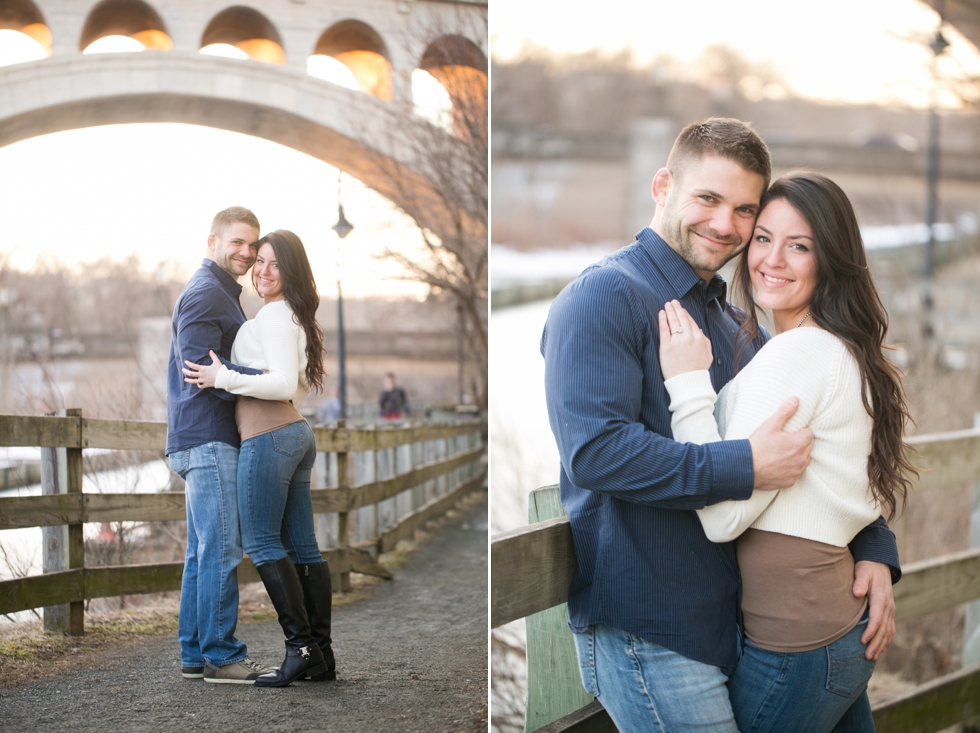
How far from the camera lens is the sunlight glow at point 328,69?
200cm

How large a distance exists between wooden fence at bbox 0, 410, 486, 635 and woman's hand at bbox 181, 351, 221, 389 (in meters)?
0.12

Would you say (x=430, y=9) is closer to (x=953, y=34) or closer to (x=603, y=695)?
(x=603, y=695)

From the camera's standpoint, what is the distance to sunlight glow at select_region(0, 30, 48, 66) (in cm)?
170

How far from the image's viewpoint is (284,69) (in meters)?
1.99

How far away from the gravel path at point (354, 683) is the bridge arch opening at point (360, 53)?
1.10m

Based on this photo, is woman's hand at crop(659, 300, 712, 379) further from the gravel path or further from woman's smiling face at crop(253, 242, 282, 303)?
the gravel path

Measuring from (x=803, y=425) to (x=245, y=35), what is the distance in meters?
1.36

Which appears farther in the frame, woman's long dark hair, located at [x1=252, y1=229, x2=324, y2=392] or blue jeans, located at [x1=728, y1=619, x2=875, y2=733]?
woman's long dark hair, located at [x1=252, y1=229, x2=324, y2=392]

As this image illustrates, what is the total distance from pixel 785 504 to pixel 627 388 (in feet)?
1.04

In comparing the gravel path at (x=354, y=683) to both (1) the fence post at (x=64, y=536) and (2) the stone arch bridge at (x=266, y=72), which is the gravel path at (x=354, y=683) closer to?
(1) the fence post at (x=64, y=536)

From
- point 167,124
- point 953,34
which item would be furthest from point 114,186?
point 953,34

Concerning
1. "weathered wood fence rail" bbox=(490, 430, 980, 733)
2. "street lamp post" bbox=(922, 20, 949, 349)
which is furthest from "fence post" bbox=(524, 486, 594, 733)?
"street lamp post" bbox=(922, 20, 949, 349)

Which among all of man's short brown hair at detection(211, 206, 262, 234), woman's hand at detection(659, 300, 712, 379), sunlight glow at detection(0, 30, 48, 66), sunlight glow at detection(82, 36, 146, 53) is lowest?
woman's hand at detection(659, 300, 712, 379)

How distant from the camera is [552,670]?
1.77 metres
